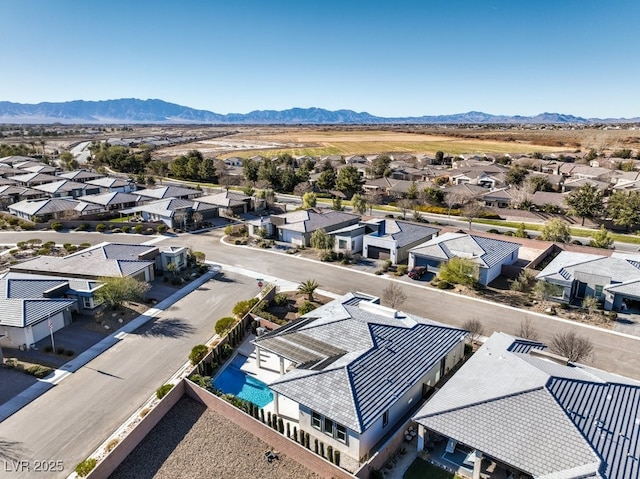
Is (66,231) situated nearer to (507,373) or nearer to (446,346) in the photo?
(446,346)

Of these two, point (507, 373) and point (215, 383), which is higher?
point (507, 373)

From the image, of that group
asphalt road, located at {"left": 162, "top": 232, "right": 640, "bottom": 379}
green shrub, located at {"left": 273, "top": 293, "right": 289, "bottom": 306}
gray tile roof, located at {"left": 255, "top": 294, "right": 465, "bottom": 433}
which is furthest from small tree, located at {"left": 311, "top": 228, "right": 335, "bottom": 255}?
gray tile roof, located at {"left": 255, "top": 294, "right": 465, "bottom": 433}

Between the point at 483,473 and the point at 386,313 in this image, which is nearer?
the point at 483,473

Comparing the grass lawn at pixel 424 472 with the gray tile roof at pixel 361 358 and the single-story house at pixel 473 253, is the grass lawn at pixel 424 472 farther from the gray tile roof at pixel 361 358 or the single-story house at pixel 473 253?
the single-story house at pixel 473 253

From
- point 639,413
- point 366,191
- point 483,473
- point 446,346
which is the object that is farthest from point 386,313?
point 366,191

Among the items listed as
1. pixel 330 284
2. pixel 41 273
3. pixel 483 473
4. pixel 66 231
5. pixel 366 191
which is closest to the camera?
pixel 483 473

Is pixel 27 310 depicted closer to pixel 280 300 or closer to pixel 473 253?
pixel 280 300

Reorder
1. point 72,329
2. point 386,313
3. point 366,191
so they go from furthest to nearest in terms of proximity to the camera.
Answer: point 366,191 → point 72,329 → point 386,313

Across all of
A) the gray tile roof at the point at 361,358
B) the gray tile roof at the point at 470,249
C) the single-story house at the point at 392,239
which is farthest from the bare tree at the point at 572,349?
the single-story house at the point at 392,239
